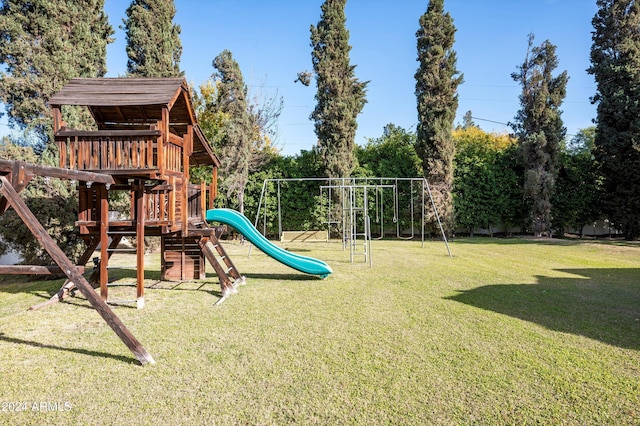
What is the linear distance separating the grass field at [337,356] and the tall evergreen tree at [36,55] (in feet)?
17.5

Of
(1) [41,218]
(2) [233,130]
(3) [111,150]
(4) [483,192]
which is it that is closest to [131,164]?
(3) [111,150]

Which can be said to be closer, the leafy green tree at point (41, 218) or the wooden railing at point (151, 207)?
the wooden railing at point (151, 207)

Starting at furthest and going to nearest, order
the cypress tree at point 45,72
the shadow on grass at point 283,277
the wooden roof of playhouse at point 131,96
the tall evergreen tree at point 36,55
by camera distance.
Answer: the tall evergreen tree at point 36,55
the cypress tree at point 45,72
the shadow on grass at point 283,277
the wooden roof of playhouse at point 131,96

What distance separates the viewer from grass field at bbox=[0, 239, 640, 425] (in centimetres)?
280

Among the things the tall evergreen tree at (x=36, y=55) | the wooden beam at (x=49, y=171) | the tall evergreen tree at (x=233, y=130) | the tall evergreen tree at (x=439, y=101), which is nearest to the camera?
the wooden beam at (x=49, y=171)

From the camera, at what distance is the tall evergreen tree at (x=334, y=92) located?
54.9ft

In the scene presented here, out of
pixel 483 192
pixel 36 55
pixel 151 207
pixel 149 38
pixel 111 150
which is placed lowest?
pixel 151 207

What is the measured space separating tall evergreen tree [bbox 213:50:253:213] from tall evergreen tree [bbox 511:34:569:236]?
12970 millimetres

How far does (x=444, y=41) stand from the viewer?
16.8 m

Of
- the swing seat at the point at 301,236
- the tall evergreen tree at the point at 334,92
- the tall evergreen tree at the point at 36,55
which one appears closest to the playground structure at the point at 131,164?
the tall evergreen tree at the point at 36,55

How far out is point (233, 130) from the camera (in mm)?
16266

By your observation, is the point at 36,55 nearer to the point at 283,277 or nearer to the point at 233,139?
the point at 233,139

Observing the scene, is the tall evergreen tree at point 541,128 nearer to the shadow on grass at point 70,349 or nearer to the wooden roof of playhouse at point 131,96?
the wooden roof of playhouse at point 131,96

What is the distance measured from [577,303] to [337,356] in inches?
175
